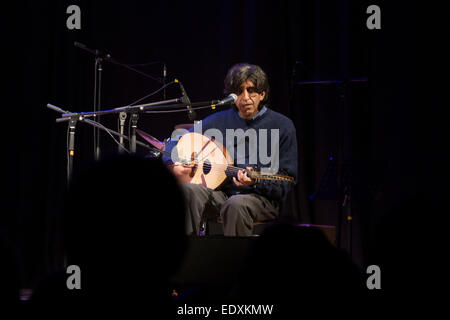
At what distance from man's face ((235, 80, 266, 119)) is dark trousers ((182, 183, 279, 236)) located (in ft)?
2.16

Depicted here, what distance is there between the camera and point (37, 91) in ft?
13.3

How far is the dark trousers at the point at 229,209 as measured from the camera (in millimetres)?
3016

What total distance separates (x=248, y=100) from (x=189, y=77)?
0.89 m

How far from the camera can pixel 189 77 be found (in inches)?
163

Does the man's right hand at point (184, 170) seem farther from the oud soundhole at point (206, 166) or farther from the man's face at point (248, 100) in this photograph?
the man's face at point (248, 100)

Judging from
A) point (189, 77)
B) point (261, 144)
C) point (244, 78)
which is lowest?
point (261, 144)

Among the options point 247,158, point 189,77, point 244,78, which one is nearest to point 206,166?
point 247,158

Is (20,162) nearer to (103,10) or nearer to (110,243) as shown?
(103,10)

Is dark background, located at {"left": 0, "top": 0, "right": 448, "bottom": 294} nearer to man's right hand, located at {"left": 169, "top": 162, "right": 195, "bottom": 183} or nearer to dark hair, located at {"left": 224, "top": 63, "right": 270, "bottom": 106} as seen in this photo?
dark hair, located at {"left": 224, "top": 63, "right": 270, "bottom": 106}

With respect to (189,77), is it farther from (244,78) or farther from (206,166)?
(206,166)

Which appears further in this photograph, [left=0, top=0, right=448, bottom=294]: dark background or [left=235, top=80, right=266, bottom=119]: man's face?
[left=0, top=0, right=448, bottom=294]: dark background

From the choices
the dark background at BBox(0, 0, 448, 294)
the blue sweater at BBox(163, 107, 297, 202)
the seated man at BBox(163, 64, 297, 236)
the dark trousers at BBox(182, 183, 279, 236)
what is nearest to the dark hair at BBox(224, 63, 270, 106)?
the seated man at BBox(163, 64, 297, 236)

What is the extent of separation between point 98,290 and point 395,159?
2975 millimetres

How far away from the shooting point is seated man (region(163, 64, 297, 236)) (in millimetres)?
3074
